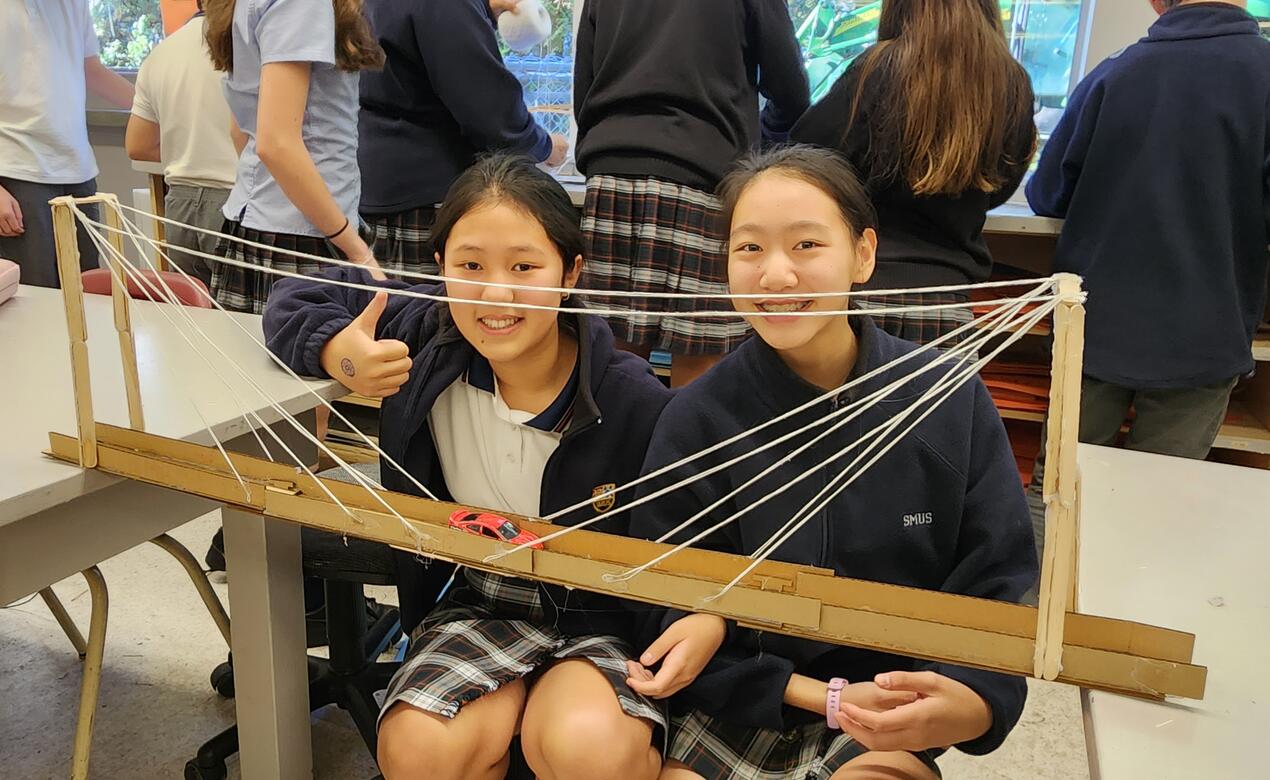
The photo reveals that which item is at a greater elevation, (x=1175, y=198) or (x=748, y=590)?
(x=1175, y=198)

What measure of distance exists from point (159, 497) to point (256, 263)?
594mm

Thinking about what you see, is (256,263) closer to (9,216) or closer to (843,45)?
(9,216)

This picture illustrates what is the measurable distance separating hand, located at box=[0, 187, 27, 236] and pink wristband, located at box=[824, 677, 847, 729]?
2017 millimetres

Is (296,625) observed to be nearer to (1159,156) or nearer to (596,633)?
(596,633)

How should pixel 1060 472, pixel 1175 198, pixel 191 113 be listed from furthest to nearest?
pixel 191 113 < pixel 1175 198 < pixel 1060 472

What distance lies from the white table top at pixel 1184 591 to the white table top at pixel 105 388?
0.82 metres

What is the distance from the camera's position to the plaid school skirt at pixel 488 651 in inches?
36.1

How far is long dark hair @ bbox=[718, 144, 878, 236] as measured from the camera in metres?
0.89

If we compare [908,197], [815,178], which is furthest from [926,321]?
[815,178]

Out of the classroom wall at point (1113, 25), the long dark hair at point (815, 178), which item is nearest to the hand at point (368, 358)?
the long dark hair at point (815, 178)

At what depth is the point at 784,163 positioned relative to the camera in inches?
35.9

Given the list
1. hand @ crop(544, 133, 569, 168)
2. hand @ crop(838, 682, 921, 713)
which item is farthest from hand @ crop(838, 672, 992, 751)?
hand @ crop(544, 133, 569, 168)

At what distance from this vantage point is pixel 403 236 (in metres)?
1.92

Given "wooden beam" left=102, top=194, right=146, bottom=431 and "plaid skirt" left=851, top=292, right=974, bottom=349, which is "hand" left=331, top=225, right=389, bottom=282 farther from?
"plaid skirt" left=851, top=292, right=974, bottom=349
